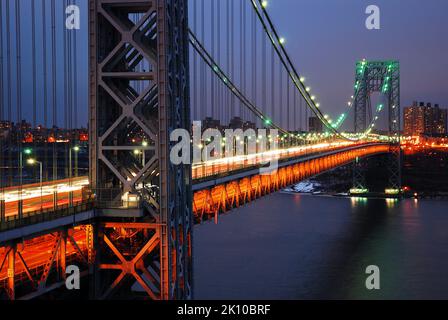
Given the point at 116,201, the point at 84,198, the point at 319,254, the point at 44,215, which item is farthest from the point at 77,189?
the point at 319,254

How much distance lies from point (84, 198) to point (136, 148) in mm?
1624

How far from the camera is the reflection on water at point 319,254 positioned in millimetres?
30688

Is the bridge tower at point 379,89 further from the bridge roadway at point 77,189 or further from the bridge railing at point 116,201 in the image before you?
the bridge railing at point 116,201

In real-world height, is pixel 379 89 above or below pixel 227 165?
above

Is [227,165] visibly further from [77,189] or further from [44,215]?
[44,215]

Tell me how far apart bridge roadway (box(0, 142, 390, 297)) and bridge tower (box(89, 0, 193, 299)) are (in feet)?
2.41

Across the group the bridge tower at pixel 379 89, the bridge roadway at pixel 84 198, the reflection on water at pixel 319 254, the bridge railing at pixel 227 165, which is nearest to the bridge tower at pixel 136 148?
the bridge roadway at pixel 84 198

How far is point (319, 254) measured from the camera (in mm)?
40281

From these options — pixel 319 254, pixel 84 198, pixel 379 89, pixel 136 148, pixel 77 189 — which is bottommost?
pixel 319 254

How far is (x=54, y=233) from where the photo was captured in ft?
44.8

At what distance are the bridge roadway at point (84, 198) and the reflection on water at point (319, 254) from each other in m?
4.39

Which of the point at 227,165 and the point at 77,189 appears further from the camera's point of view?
the point at 227,165
